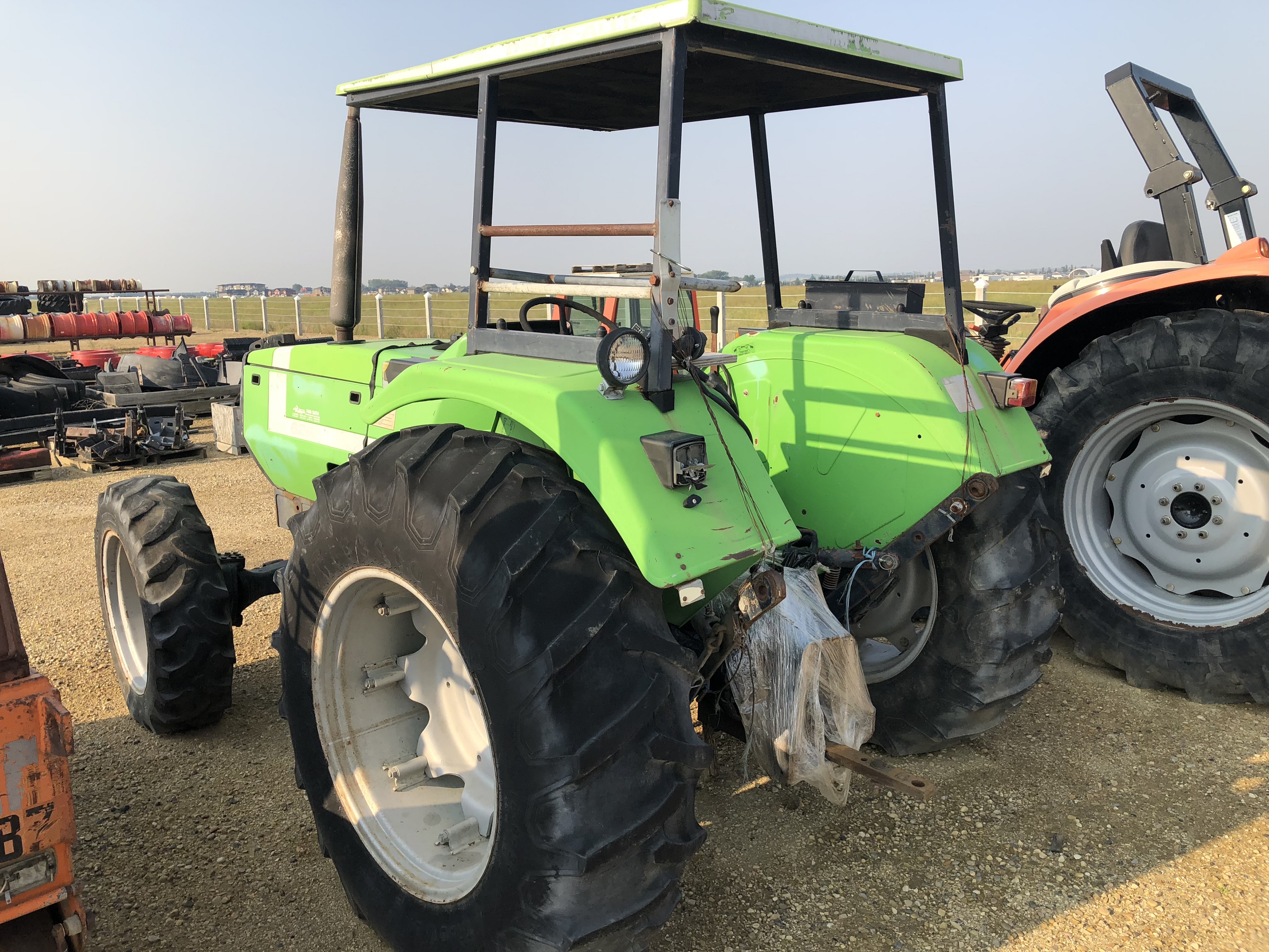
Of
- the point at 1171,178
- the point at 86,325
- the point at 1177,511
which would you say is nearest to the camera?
the point at 1177,511

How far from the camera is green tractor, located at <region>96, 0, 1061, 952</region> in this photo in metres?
1.75

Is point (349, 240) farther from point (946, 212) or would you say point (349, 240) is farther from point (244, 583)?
point (946, 212)

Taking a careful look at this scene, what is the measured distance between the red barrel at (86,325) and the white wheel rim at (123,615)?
1420 centimetres

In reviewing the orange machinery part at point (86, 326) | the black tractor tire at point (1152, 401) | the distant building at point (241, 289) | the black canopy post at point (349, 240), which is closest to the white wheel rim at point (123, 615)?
the black canopy post at point (349, 240)

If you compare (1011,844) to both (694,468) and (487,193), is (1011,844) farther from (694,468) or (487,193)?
(487,193)

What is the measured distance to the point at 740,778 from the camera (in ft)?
10.1

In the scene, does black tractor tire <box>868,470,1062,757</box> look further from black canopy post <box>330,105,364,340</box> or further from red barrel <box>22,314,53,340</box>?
red barrel <box>22,314,53,340</box>

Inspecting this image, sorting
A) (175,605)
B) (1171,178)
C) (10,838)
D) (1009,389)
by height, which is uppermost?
(1171,178)

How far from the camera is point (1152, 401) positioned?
3801 millimetres

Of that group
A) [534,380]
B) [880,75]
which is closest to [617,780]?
[534,380]

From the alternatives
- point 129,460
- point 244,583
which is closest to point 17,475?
point 129,460

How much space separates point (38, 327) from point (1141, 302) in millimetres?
16523

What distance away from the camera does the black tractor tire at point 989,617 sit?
278cm

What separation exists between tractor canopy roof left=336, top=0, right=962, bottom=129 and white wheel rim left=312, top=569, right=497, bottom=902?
1.43m
